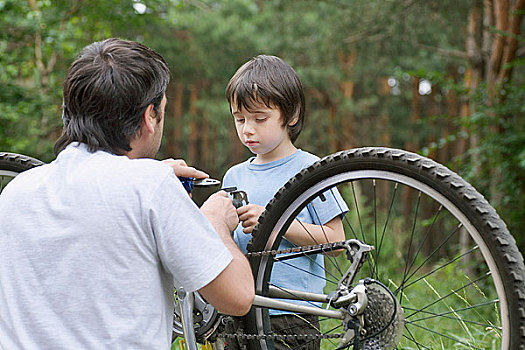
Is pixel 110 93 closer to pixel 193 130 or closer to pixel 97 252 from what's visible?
pixel 97 252

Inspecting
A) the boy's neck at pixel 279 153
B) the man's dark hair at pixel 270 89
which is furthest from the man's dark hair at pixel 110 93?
the boy's neck at pixel 279 153

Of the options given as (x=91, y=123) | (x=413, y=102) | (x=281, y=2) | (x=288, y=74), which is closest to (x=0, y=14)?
(x=288, y=74)

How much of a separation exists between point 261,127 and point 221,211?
44 cm

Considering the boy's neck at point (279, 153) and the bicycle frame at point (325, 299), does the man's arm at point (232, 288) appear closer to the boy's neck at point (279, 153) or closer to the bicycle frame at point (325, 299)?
the bicycle frame at point (325, 299)

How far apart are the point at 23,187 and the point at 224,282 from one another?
505 mm

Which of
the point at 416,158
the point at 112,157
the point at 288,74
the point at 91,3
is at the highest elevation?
the point at 91,3

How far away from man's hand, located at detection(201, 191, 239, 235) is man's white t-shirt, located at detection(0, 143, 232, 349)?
0.28m

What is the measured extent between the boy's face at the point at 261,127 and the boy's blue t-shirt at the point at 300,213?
8 centimetres

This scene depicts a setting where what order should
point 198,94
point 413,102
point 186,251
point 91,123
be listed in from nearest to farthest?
point 186,251 → point 91,123 → point 413,102 → point 198,94

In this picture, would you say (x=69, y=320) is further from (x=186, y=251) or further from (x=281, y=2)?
(x=281, y=2)

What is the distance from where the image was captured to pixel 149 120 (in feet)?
5.15

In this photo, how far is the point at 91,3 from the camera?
23.3 ft

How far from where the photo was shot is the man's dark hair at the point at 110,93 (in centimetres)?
150

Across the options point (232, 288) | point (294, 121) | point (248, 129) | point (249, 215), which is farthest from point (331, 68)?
point (232, 288)
